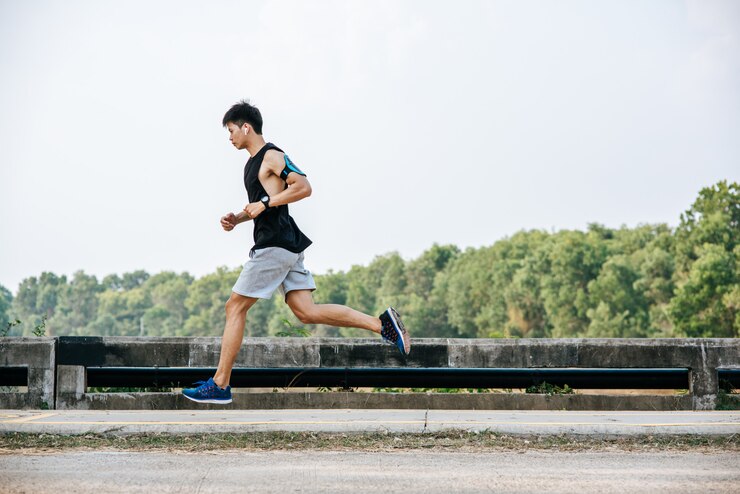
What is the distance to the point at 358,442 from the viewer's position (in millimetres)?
6391

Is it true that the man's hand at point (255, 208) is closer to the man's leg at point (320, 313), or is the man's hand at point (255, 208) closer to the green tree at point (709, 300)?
the man's leg at point (320, 313)

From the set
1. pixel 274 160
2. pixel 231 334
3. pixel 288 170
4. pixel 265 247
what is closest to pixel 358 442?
pixel 231 334

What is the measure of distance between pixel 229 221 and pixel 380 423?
5.91 feet

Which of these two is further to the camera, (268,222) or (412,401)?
(412,401)

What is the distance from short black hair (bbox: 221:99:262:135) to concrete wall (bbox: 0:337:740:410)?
8.47 feet

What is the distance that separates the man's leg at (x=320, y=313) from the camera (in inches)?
272

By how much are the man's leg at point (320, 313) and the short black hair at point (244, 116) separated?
1231mm

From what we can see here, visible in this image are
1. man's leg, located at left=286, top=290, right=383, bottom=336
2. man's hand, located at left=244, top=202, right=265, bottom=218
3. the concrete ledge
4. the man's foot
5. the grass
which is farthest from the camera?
the concrete ledge

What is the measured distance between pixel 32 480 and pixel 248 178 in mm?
2711

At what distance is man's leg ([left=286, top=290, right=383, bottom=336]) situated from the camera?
690 cm

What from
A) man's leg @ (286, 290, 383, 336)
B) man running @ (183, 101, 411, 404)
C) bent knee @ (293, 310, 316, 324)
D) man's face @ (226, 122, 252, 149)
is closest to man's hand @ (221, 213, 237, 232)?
man running @ (183, 101, 411, 404)

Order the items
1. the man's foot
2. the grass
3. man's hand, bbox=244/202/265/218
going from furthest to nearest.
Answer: the man's foot → man's hand, bbox=244/202/265/218 → the grass

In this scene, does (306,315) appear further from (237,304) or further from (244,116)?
(244,116)

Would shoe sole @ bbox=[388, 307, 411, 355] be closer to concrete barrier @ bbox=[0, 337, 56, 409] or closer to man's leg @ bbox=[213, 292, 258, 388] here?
man's leg @ bbox=[213, 292, 258, 388]
